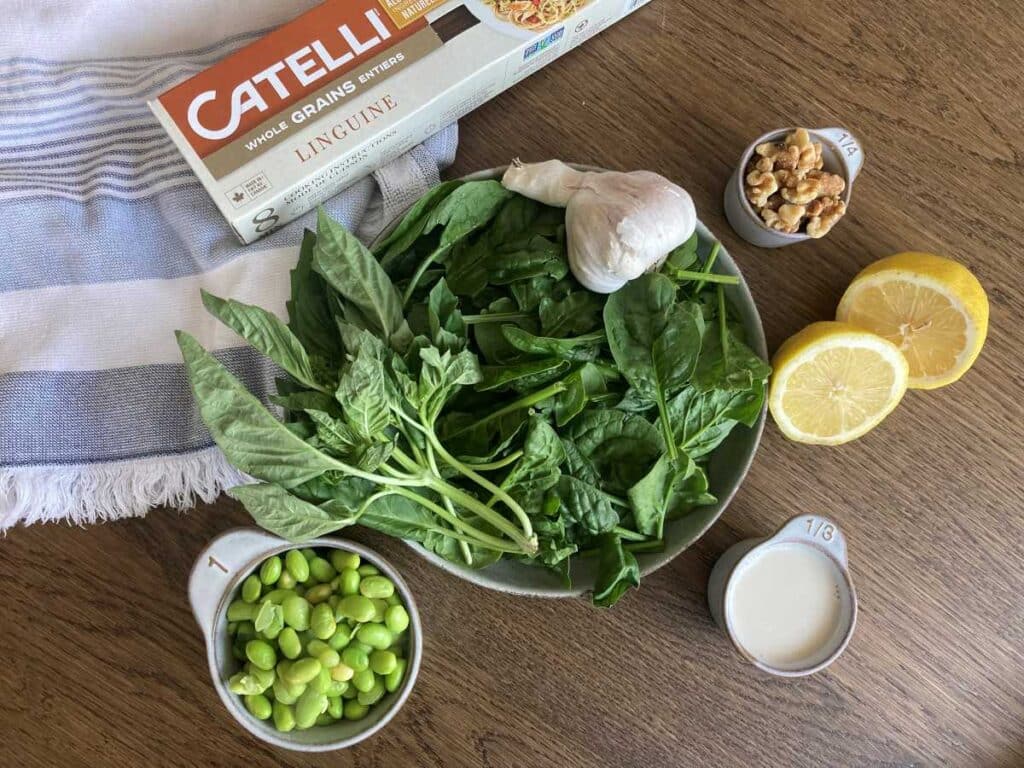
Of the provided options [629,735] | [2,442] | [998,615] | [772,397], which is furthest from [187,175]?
[998,615]

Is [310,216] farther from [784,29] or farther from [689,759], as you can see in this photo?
[689,759]

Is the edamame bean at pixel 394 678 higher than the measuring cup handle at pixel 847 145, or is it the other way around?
the measuring cup handle at pixel 847 145

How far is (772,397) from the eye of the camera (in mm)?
824

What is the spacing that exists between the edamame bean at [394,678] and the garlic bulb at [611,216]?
0.44m

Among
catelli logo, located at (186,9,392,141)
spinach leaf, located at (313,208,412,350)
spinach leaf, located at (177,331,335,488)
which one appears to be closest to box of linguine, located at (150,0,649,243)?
catelli logo, located at (186,9,392,141)

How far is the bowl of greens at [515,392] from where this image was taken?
69 cm

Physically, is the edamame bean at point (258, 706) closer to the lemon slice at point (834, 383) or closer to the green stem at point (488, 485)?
the green stem at point (488, 485)

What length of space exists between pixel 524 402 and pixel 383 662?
31 centimetres

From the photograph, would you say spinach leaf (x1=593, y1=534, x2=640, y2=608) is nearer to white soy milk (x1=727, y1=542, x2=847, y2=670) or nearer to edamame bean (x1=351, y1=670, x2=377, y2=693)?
white soy milk (x1=727, y1=542, x2=847, y2=670)

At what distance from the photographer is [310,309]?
A: 76cm

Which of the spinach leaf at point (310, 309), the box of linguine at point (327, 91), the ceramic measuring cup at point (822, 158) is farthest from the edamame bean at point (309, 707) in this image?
the ceramic measuring cup at point (822, 158)

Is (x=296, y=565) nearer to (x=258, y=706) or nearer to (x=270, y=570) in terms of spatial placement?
(x=270, y=570)

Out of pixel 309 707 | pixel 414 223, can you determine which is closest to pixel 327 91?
pixel 414 223

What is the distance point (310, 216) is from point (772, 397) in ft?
1.74
